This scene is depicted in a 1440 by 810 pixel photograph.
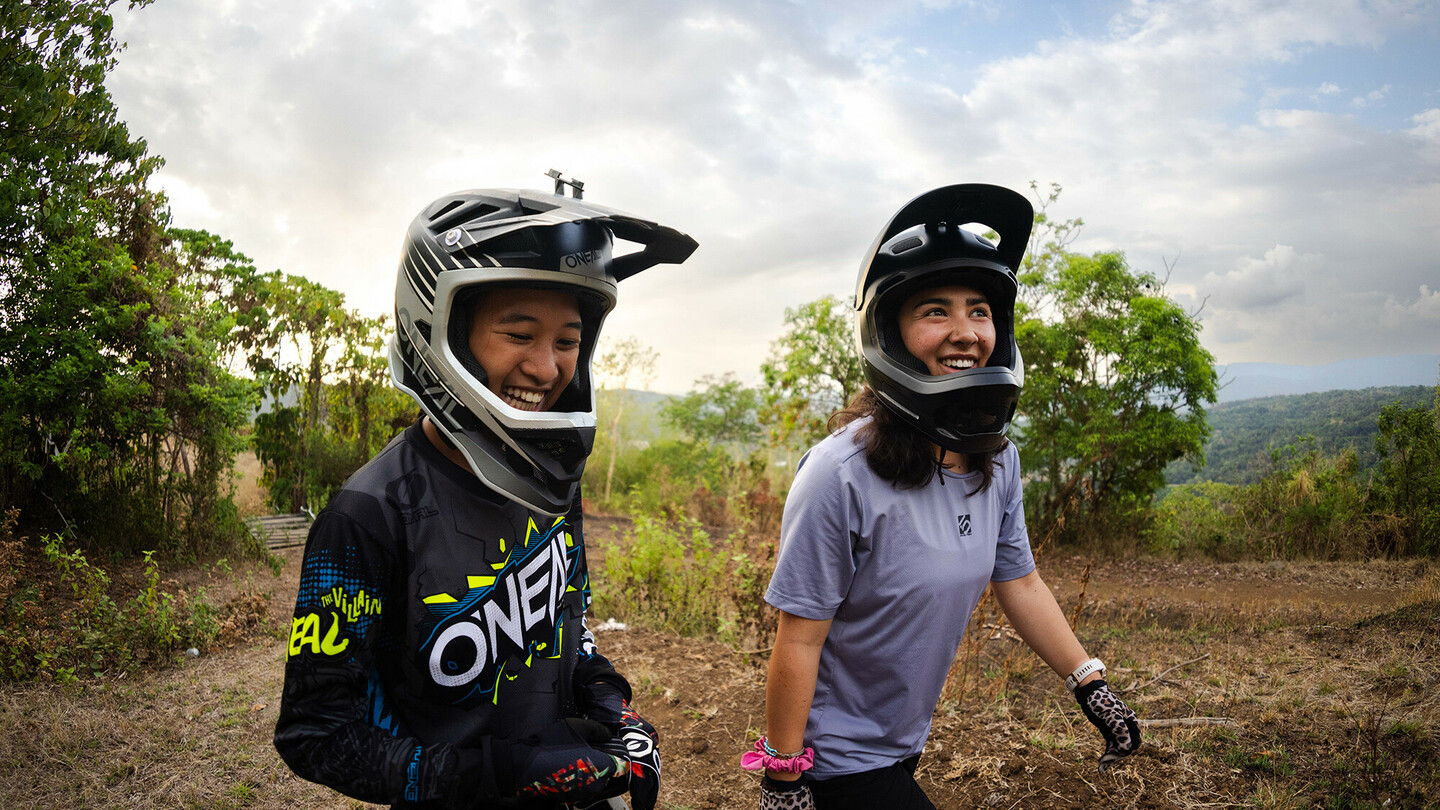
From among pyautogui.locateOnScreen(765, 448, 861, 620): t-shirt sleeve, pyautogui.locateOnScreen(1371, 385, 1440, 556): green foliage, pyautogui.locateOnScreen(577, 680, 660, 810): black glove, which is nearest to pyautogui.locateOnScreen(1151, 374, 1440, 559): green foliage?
pyautogui.locateOnScreen(1371, 385, 1440, 556): green foliage

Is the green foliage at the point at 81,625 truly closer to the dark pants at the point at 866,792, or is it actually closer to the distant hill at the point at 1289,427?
the dark pants at the point at 866,792

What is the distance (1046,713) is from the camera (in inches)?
181

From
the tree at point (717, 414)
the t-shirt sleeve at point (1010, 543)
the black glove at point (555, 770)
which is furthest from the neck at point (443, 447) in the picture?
the tree at point (717, 414)

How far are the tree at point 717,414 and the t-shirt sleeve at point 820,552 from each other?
23.5m

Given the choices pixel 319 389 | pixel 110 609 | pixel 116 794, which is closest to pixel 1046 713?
pixel 116 794

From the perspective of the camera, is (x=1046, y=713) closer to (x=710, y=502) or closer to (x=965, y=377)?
(x=965, y=377)

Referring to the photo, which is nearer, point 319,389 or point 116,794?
point 116,794

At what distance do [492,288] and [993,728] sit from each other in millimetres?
4059

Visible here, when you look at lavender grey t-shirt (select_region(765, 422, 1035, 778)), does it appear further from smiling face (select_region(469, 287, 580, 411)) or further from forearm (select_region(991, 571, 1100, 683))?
smiling face (select_region(469, 287, 580, 411))

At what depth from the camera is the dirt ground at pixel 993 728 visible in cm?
382

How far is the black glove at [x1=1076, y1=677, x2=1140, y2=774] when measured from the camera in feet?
7.42

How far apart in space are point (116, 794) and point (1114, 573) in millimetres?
13497

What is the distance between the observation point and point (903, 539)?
1.98m

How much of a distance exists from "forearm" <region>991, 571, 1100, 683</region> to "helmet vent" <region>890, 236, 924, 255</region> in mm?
1080
